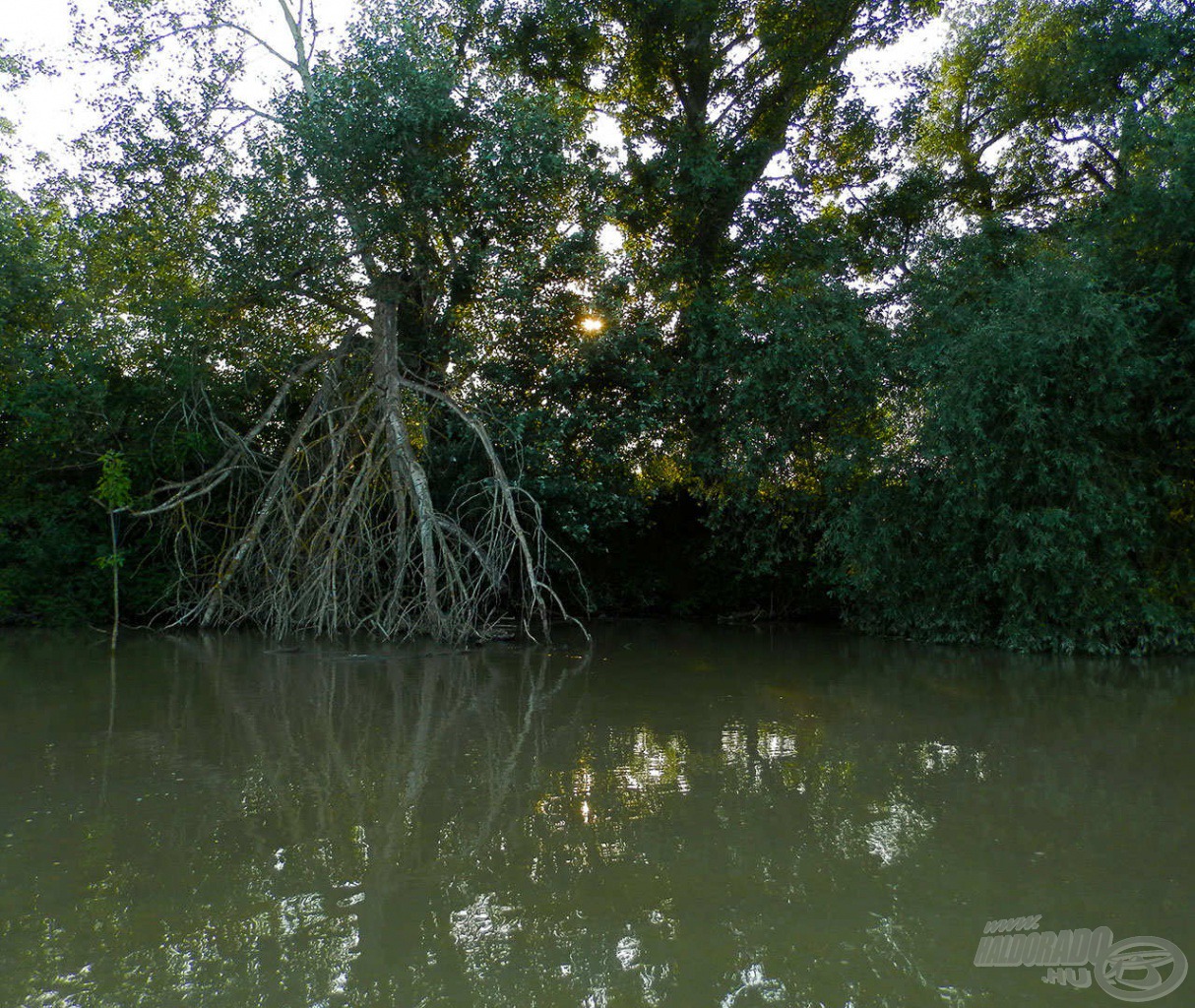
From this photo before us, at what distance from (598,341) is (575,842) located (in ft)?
27.2

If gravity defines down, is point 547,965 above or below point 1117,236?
below

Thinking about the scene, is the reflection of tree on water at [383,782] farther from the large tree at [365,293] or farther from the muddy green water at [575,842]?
the large tree at [365,293]

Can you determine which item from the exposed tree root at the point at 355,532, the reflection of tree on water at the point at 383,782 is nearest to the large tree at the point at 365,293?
the exposed tree root at the point at 355,532

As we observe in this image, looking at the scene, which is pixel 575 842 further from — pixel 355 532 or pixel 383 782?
pixel 355 532

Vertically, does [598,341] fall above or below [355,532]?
above

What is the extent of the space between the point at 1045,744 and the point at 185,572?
911 cm

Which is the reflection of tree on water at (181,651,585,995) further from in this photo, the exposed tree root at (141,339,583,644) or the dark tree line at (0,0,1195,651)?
the dark tree line at (0,0,1195,651)

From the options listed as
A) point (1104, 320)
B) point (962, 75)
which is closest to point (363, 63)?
point (1104, 320)

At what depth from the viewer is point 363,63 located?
34.5 ft

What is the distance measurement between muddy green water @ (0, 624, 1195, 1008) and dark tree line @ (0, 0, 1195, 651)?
311cm

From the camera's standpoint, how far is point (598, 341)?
11.5 metres

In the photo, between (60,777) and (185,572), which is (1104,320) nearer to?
(60,777)

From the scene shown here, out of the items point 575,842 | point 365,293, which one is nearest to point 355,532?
point 365,293

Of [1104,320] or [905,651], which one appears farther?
[905,651]
